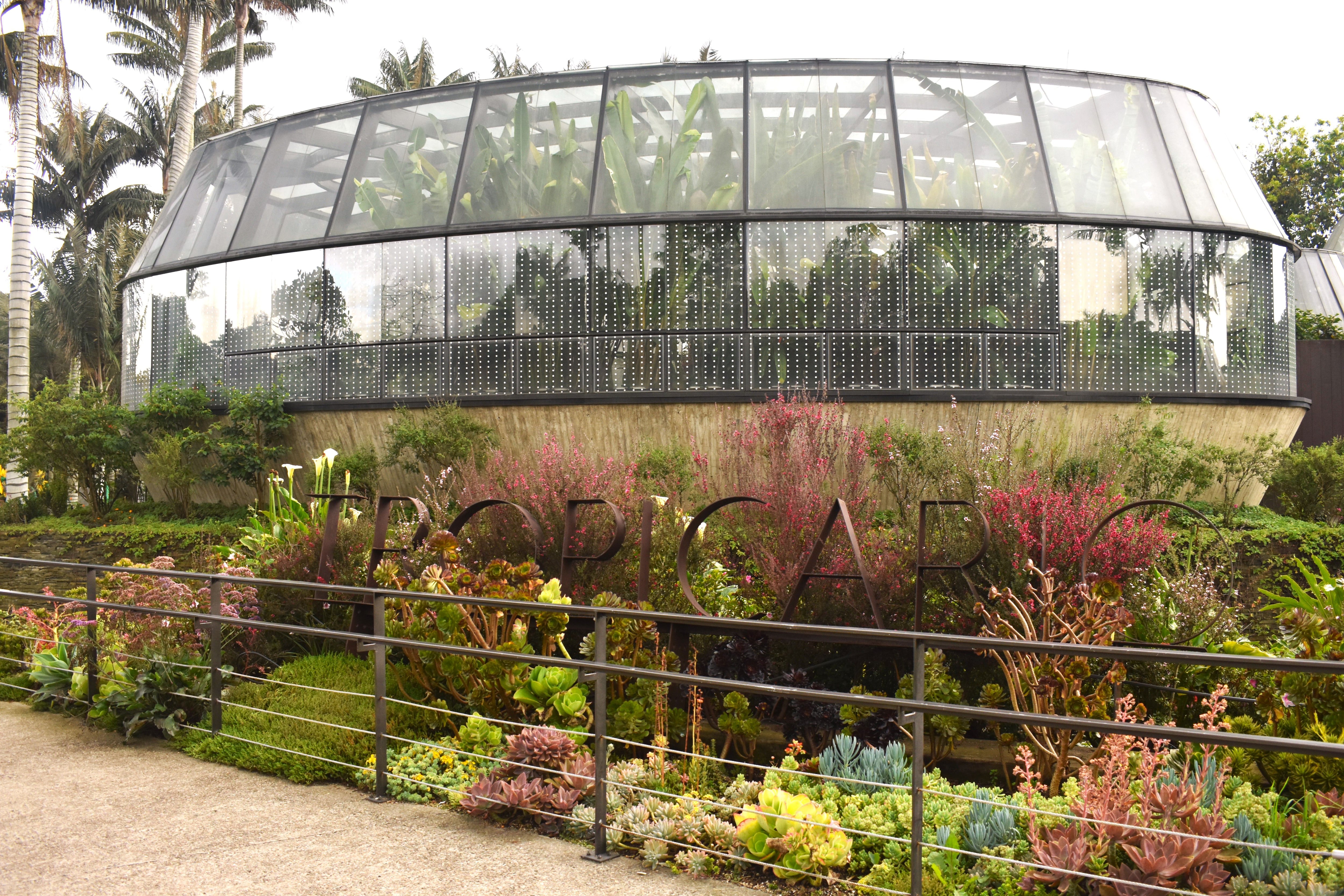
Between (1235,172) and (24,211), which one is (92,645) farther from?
(24,211)

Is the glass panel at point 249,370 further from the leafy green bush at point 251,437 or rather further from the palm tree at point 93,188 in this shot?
the palm tree at point 93,188

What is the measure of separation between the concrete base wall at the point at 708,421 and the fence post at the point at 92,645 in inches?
194

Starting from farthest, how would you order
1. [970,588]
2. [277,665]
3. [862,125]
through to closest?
[862,125] → [277,665] → [970,588]

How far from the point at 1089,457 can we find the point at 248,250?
1080cm

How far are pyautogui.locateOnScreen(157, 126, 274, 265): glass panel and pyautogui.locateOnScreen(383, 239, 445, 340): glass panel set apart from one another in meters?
3.04

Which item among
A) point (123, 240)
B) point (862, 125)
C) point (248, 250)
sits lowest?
point (248, 250)

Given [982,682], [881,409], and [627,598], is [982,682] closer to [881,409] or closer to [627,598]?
[627,598]

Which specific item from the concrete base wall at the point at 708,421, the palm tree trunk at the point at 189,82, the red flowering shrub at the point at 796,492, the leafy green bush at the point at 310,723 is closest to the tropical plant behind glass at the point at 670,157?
the concrete base wall at the point at 708,421

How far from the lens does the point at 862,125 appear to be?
36.9 feet

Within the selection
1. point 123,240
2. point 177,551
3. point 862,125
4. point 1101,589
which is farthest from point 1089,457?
point 123,240

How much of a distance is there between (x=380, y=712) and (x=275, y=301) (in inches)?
362

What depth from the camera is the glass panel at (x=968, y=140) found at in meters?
10.8

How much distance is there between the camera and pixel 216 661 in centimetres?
584

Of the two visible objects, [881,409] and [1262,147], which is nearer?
[881,409]
